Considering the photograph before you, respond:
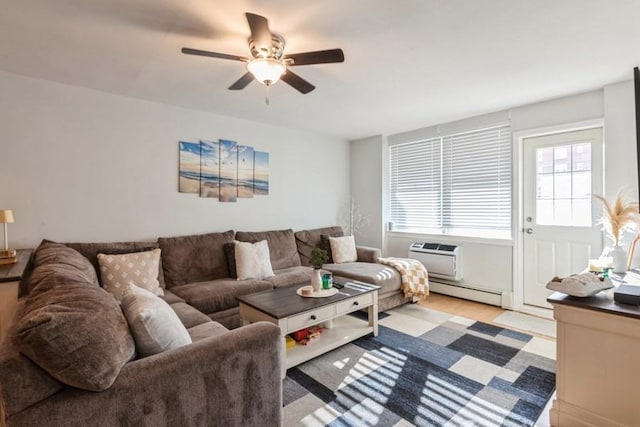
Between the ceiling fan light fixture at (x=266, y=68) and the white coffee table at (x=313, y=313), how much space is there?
1608 mm

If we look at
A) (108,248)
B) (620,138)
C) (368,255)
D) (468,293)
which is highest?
(620,138)

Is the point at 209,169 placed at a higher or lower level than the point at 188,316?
higher

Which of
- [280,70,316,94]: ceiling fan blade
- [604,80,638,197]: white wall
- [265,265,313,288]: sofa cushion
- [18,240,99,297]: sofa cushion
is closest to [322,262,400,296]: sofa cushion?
[265,265,313,288]: sofa cushion

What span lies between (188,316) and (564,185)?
3.92 meters

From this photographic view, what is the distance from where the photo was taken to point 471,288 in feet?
13.2

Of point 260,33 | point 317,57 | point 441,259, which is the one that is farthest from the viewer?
point 441,259

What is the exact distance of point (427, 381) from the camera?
2.20m

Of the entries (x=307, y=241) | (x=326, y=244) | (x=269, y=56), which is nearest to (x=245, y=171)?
(x=307, y=241)

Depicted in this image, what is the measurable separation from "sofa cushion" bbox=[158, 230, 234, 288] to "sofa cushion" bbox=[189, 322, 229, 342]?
1.23m

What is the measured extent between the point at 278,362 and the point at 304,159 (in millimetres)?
3528

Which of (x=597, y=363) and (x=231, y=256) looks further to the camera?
(x=231, y=256)

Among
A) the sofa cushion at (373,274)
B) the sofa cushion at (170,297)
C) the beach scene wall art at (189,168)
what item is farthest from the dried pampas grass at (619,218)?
the beach scene wall art at (189,168)

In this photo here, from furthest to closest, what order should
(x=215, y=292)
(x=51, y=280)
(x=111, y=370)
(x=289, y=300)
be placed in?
1. (x=215, y=292)
2. (x=289, y=300)
3. (x=51, y=280)
4. (x=111, y=370)

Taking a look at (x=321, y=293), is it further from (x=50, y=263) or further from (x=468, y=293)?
(x=468, y=293)
